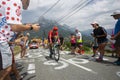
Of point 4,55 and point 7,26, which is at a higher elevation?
point 7,26

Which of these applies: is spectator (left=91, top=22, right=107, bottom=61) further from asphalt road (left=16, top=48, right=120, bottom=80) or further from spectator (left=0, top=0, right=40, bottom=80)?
spectator (left=0, top=0, right=40, bottom=80)

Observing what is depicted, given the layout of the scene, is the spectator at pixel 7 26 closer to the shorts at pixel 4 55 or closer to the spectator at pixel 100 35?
the shorts at pixel 4 55

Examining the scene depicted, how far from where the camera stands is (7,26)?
8.70ft

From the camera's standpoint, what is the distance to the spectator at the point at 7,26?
2.57 metres

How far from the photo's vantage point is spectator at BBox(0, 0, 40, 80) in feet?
8.45

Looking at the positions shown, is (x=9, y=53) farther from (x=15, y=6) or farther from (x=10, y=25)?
(x=15, y=6)

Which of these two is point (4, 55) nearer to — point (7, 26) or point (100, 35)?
point (7, 26)

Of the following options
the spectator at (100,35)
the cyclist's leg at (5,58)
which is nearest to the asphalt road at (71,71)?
the spectator at (100,35)

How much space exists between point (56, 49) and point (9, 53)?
370 inches

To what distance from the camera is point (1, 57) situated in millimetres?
2555

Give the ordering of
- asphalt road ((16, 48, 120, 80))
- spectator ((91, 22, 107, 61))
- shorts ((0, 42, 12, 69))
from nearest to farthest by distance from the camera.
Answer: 1. shorts ((0, 42, 12, 69))
2. asphalt road ((16, 48, 120, 80))
3. spectator ((91, 22, 107, 61))

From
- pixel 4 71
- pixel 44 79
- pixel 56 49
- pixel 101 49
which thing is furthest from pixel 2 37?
pixel 56 49


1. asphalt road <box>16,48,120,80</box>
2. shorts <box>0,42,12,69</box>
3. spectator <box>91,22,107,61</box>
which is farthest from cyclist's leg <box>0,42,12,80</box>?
spectator <box>91,22,107,61</box>

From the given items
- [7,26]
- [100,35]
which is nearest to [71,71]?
[100,35]
